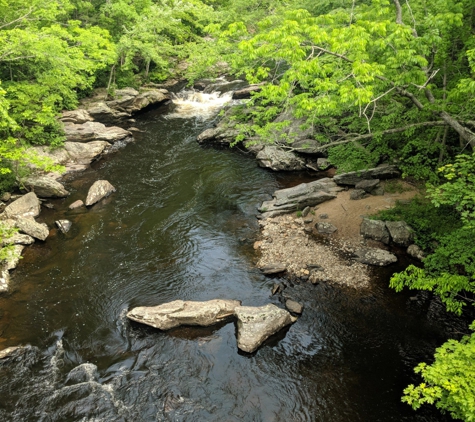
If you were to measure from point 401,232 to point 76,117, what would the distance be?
75.8 feet

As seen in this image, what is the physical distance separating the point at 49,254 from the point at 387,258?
43.7 ft

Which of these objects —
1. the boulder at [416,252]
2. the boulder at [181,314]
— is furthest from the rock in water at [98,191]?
the boulder at [416,252]

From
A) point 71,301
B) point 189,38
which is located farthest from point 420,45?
point 189,38

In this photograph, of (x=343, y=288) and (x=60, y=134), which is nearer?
(x=343, y=288)

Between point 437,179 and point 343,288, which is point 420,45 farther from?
point 343,288

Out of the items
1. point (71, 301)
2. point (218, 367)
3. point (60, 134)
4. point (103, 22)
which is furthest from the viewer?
point (103, 22)

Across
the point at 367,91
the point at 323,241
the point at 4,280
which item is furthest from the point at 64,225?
the point at 367,91

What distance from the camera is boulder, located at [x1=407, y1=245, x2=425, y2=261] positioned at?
12.0 m

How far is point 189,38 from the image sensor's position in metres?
38.8

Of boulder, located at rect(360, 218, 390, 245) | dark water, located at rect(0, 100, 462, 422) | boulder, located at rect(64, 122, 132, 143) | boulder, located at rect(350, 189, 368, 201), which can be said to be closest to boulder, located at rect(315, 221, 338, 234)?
boulder, located at rect(360, 218, 390, 245)

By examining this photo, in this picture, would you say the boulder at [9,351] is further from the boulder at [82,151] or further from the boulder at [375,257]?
the boulder at [82,151]

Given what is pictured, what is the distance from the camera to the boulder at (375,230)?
1296cm

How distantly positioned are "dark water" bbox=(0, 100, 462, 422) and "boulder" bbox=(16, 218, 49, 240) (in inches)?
17.5

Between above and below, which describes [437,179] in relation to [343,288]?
above
